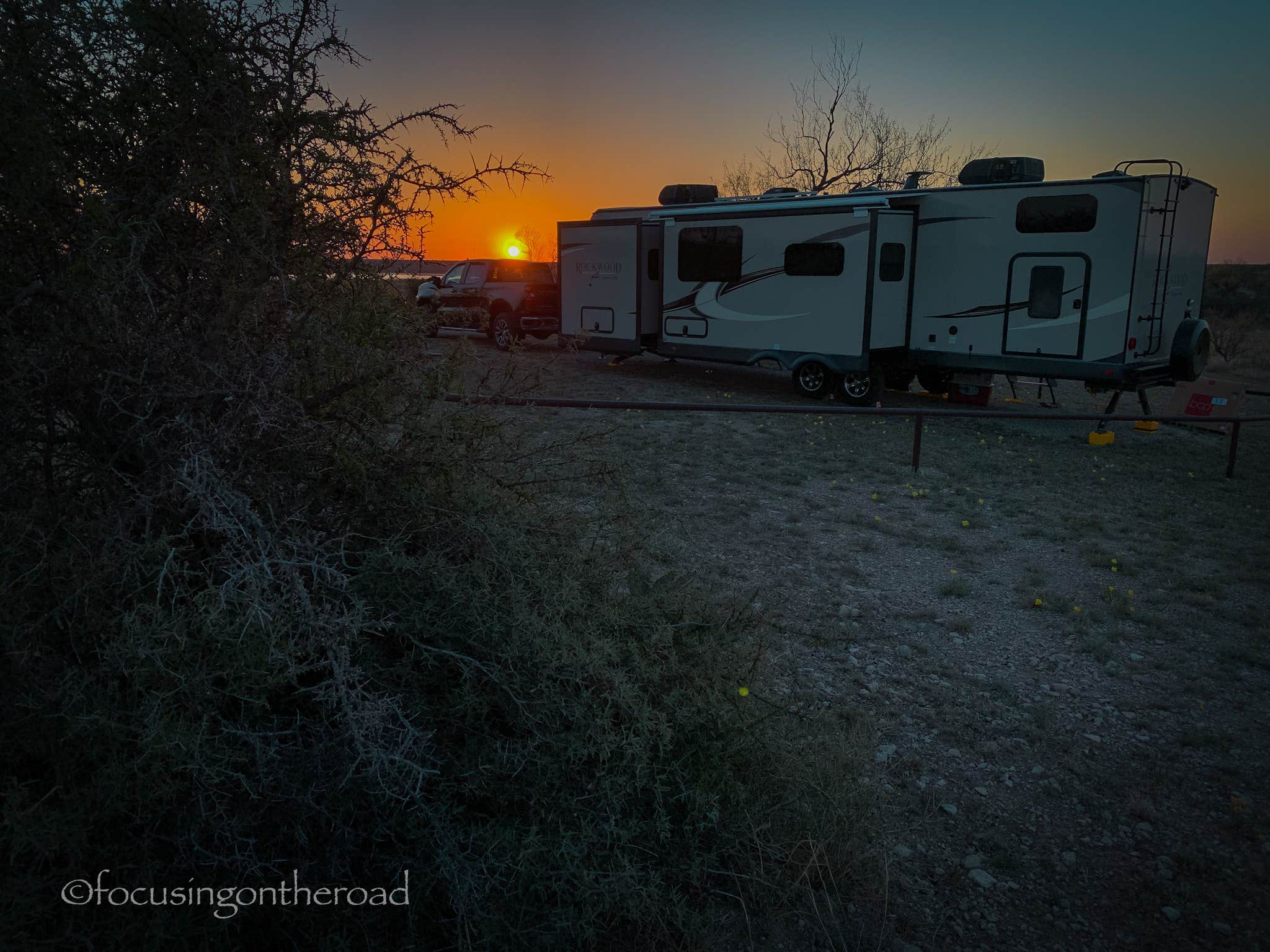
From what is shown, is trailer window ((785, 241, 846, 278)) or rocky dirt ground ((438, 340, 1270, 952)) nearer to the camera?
rocky dirt ground ((438, 340, 1270, 952))

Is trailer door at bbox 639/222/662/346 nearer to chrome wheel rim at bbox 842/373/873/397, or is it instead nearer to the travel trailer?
the travel trailer

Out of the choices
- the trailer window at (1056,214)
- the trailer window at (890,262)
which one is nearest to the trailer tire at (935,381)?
the trailer window at (890,262)

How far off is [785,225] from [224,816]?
11626 millimetres

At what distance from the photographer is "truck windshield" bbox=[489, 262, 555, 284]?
57.4 feet

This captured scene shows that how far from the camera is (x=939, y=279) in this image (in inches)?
456

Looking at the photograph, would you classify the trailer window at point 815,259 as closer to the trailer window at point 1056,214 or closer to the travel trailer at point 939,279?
the travel trailer at point 939,279

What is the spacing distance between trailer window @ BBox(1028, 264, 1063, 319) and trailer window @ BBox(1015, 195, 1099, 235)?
0.48m

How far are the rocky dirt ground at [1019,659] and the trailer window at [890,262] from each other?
3060 millimetres

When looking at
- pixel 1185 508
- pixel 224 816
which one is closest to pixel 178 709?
pixel 224 816

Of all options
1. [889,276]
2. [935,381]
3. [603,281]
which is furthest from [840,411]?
[603,281]

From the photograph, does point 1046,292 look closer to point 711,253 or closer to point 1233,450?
point 1233,450

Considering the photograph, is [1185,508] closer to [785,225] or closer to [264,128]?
[785,225]

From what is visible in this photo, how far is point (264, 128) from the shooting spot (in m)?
2.45

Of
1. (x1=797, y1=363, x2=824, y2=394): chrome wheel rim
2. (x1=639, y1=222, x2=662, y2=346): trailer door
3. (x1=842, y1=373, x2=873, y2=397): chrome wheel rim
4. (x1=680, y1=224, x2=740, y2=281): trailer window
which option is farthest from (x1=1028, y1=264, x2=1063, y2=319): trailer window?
(x1=639, y1=222, x2=662, y2=346): trailer door
